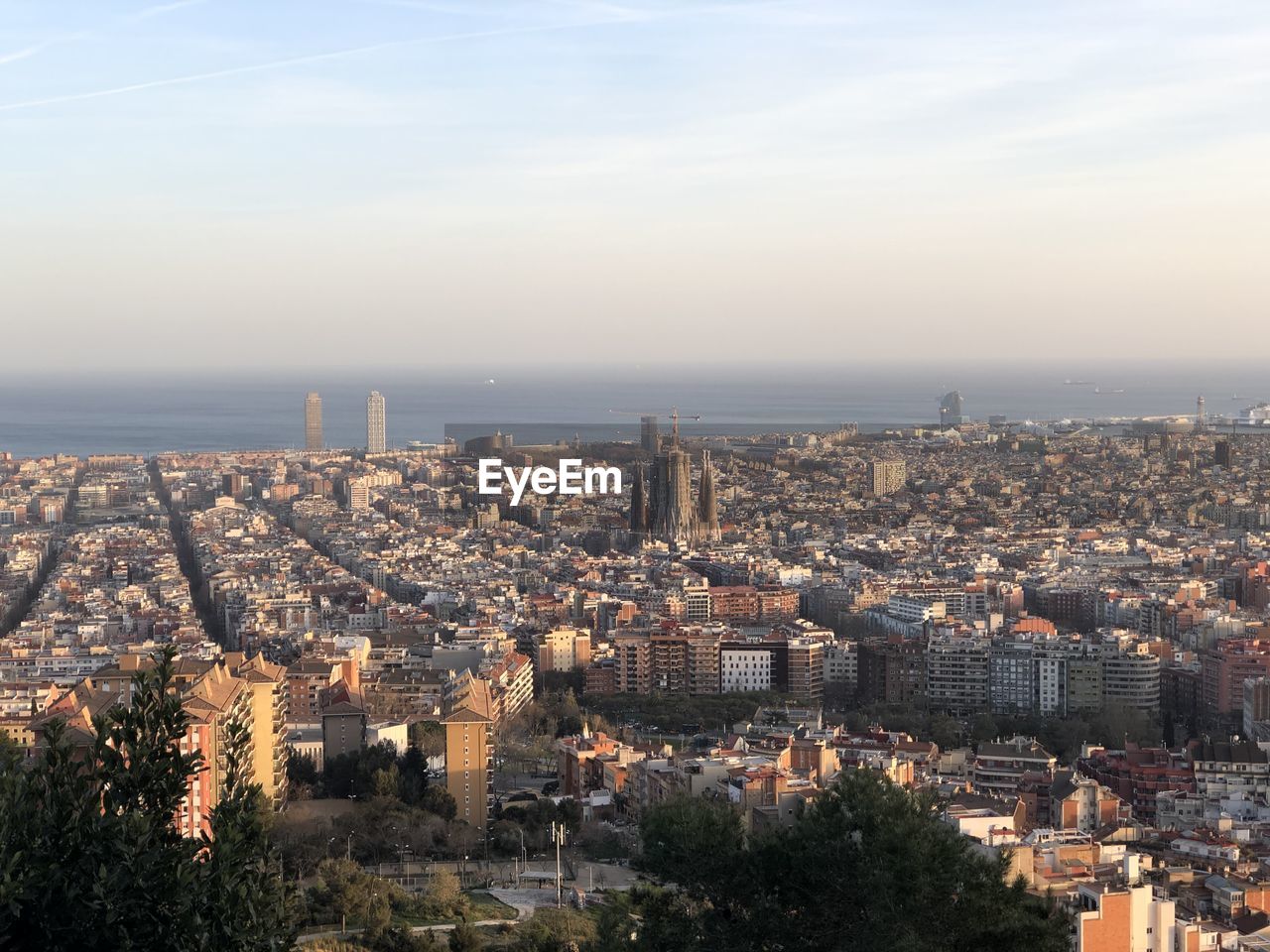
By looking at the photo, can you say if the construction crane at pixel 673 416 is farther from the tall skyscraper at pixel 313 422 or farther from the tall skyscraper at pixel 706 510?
the tall skyscraper at pixel 313 422

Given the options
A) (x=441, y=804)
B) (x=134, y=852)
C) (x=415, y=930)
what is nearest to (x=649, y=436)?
(x=441, y=804)

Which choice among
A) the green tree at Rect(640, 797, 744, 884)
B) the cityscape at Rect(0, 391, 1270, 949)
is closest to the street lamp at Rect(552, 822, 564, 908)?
the cityscape at Rect(0, 391, 1270, 949)

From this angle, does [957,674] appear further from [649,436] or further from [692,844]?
[649,436]

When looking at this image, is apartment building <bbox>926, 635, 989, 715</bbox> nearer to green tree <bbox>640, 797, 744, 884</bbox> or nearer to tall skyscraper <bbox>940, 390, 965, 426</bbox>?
green tree <bbox>640, 797, 744, 884</bbox>

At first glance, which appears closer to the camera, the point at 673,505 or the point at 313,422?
the point at 673,505

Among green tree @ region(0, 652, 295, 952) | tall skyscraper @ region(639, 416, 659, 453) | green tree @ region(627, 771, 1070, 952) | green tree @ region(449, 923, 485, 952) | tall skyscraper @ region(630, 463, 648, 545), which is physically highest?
green tree @ region(0, 652, 295, 952)
